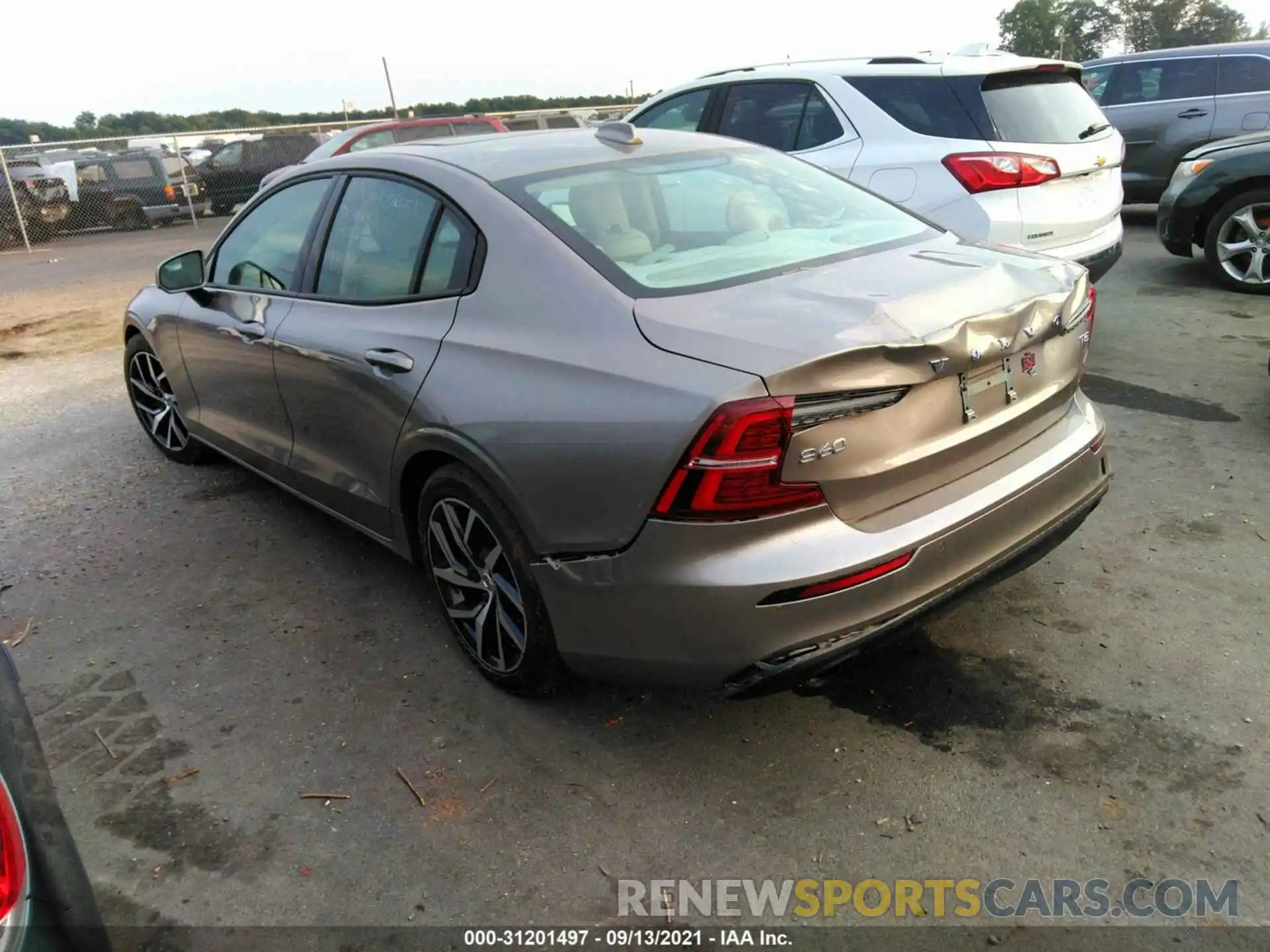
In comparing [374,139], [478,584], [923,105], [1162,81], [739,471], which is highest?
[374,139]

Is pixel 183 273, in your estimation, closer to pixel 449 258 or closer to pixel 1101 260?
pixel 449 258

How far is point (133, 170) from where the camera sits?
63.1 feet

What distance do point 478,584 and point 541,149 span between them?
1.47 meters

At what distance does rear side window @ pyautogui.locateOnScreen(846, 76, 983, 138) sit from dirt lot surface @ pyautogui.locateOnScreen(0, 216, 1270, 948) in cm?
230

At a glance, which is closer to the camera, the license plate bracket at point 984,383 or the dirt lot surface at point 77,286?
the license plate bracket at point 984,383

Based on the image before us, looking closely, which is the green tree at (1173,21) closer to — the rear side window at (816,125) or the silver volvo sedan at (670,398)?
the rear side window at (816,125)

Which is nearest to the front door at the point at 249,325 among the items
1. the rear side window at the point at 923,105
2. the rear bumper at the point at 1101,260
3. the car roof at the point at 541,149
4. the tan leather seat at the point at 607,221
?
the car roof at the point at 541,149

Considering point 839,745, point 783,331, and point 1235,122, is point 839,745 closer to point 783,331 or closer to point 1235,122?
point 783,331

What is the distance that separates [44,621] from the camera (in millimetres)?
3756

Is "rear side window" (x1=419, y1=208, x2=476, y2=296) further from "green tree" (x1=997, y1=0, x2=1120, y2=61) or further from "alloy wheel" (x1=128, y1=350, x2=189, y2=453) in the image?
"green tree" (x1=997, y1=0, x2=1120, y2=61)

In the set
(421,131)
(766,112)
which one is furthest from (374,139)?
(766,112)

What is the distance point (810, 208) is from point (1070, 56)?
55205mm

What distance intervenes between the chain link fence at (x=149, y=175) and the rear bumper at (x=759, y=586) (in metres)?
16.7

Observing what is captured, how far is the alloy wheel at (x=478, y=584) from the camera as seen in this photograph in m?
2.90
